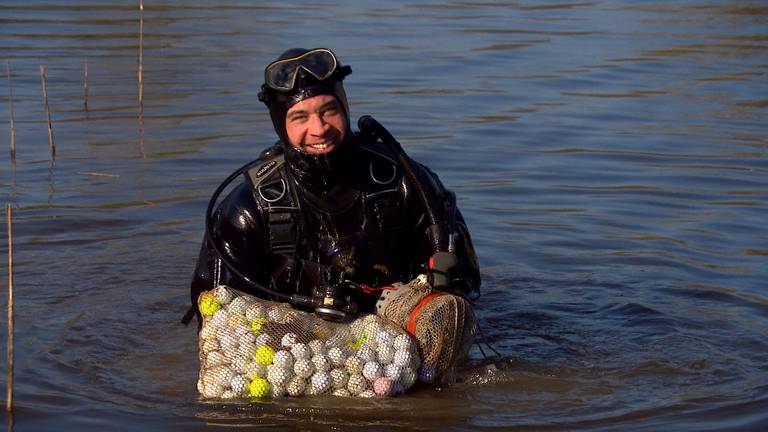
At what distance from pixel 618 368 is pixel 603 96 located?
566cm

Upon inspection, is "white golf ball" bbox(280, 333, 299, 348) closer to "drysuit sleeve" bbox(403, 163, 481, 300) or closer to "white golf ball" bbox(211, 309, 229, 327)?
"white golf ball" bbox(211, 309, 229, 327)

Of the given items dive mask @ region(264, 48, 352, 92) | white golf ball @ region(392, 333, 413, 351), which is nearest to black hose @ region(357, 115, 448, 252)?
dive mask @ region(264, 48, 352, 92)

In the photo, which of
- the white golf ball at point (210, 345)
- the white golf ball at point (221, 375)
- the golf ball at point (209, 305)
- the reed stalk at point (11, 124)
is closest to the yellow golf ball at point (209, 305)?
the golf ball at point (209, 305)

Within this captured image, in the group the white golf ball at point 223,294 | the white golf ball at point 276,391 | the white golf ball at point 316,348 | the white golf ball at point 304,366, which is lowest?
the white golf ball at point 276,391

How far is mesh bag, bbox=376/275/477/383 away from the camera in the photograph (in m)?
4.96

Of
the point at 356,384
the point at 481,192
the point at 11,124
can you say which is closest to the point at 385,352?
the point at 356,384

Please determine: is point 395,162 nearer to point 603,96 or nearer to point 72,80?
point 603,96

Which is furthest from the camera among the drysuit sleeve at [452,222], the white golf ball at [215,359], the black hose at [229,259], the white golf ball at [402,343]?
the drysuit sleeve at [452,222]

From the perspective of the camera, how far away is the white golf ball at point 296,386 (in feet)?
16.3

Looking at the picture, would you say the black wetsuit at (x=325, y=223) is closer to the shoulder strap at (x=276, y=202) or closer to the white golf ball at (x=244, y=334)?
the shoulder strap at (x=276, y=202)

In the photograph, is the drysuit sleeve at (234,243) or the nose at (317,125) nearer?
the nose at (317,125)

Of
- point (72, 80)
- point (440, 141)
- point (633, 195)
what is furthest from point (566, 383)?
point (72, 80)

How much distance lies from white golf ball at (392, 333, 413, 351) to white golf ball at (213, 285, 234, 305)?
65cm

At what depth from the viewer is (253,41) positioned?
13.5 meters
